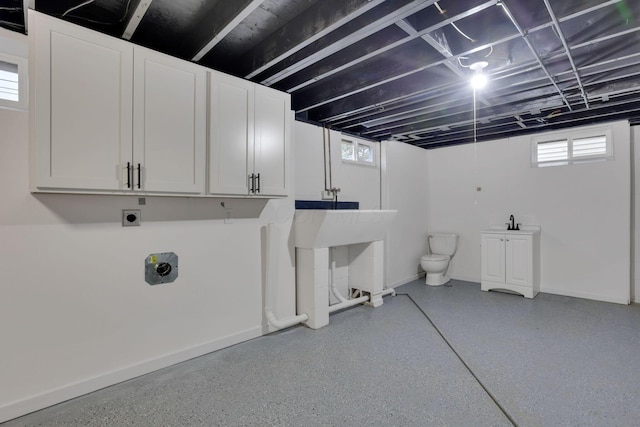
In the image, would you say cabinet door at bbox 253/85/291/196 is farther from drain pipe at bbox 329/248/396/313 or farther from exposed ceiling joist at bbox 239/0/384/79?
drain pipe at bbox 329/248/396/313

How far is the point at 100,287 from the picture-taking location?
2113 millimetres

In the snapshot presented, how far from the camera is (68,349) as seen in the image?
2000 millimetres

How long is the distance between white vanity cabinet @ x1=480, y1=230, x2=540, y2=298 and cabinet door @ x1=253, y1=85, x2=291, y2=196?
10.2 feet

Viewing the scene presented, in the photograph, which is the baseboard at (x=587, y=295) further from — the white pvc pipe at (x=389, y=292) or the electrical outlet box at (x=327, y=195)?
the electrical outlet box at (x=327, y=195)

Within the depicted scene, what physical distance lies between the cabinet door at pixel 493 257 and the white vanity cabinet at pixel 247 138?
3.10 metres

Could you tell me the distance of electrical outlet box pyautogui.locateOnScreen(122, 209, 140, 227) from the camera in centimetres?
221

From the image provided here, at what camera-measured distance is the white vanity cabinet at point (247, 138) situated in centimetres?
237

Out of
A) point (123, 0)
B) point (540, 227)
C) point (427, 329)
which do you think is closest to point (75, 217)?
point (123, 0)

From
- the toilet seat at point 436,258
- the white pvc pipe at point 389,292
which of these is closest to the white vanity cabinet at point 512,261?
the toilet seat at point 436,258

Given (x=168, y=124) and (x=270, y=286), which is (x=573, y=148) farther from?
(x=168, y=124)

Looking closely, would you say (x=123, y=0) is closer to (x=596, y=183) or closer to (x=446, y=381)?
(x=446, y=381)

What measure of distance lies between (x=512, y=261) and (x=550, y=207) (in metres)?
0.94

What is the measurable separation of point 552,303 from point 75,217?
4826 mm

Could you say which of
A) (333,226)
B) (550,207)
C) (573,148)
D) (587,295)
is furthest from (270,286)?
(573,148)
